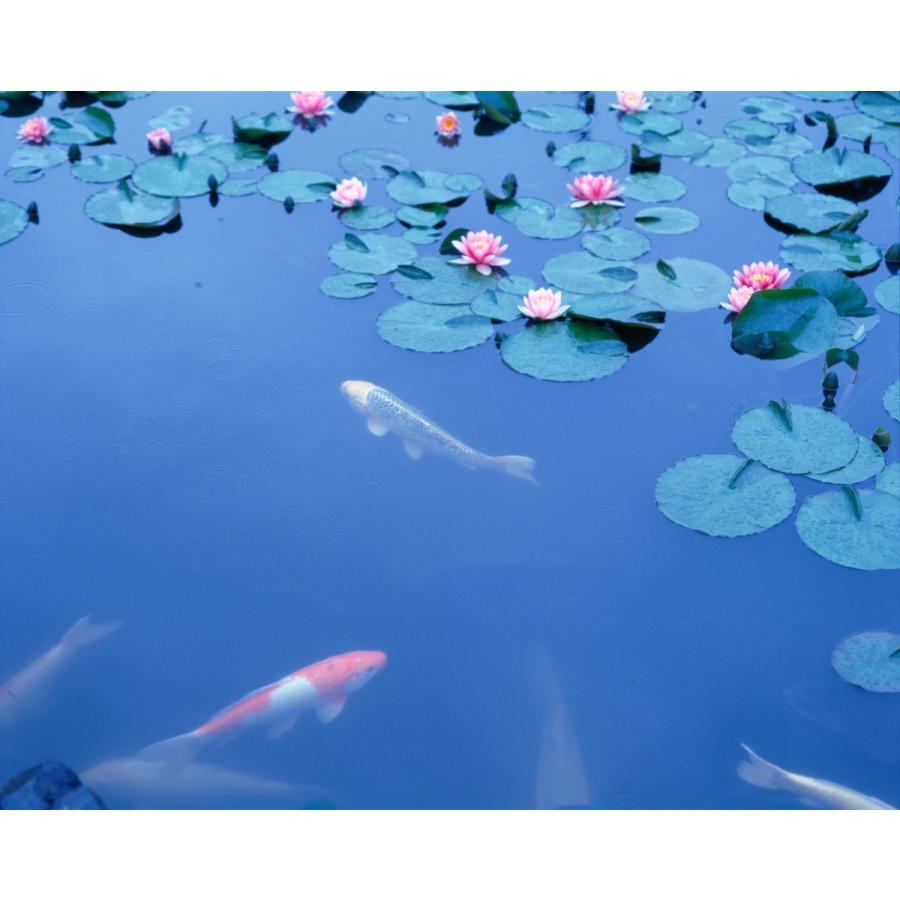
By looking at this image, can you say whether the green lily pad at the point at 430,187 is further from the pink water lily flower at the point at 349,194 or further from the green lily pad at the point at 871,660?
the green lily pad at the point at 871,660

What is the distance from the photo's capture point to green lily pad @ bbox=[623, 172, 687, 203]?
431 centimetres

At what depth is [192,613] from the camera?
104 inches

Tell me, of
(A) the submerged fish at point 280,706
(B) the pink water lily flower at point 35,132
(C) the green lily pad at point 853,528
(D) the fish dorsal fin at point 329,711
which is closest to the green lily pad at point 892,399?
(C) the green lily pad at point 853,528

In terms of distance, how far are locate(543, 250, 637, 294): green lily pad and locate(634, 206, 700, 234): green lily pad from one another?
342 mm

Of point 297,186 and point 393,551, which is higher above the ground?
point 297,186

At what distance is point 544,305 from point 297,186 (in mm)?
1486

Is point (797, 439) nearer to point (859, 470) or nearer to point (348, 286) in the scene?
point (859, 470)

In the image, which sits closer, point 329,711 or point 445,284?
point 329,711

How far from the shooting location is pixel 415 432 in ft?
10.1

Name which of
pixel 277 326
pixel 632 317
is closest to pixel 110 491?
pixel 277 326

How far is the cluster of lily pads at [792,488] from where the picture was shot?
278 cm

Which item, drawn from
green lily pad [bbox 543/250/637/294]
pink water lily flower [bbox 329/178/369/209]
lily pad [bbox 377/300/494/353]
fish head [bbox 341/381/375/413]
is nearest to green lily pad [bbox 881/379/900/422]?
green lily pad [bbox 543/250/637/294]

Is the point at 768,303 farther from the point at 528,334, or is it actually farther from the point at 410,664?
the point at 410,664

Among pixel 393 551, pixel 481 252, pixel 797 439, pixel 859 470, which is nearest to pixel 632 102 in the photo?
pixel 481 252
